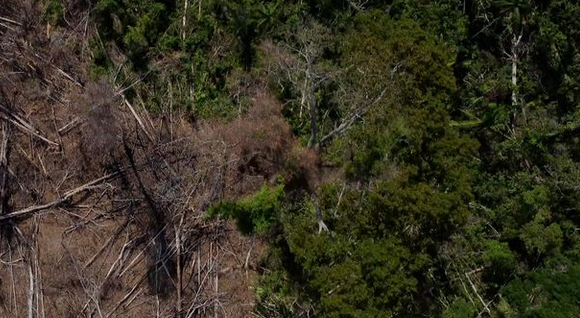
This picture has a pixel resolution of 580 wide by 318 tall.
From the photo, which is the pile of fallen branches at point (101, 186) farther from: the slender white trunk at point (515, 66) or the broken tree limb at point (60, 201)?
the slender white trunk at point (515, 66)

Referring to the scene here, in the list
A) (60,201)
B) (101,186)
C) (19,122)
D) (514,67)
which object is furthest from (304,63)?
(19,122)

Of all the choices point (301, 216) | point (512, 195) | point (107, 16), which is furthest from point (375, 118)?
point (107, 16)

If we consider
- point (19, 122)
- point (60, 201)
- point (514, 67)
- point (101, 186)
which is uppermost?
point (514, 67)

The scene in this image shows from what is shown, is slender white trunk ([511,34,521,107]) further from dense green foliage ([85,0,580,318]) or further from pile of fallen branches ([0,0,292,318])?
pile of fallen branches ([0,0,292,318])

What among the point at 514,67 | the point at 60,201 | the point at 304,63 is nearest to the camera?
the point at 304,63

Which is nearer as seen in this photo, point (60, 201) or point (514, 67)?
point (60, 201)

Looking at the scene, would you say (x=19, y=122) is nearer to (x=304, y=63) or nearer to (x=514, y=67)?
(x=304, y=63)

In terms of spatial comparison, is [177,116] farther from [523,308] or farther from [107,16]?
[523,308]

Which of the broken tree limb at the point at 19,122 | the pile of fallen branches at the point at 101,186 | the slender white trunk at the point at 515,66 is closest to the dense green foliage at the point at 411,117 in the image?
the slender white trunk at the point at 515,66
